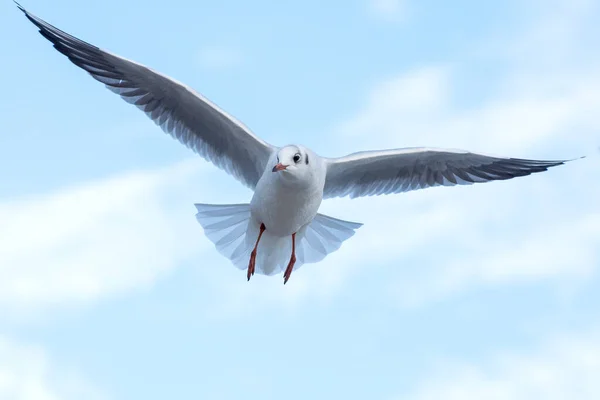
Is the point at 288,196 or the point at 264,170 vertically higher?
the point at 264,170

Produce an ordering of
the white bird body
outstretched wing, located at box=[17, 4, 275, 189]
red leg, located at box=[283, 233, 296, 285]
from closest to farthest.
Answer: the white bird body
outstretched wing, located at box=[17, 4, 275, 189]
red leg, located at box=[283, 233, 296, 285]

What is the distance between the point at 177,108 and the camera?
11.0 metres

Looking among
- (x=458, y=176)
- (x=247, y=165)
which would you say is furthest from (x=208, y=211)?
(x=458, y=176)

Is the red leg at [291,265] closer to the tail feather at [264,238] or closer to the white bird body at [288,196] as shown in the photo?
the tail feather at [264,238]

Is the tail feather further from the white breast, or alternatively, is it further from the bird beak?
the bird beak

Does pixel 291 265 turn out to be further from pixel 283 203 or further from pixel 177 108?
pixel 177 108

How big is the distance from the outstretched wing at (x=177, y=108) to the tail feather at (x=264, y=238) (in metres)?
0.40

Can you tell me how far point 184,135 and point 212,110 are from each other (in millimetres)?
518

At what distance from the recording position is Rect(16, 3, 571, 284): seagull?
10.5 meters

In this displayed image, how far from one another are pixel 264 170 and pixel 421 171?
154 cm

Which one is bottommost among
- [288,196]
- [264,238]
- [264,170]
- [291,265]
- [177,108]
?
[291,265]

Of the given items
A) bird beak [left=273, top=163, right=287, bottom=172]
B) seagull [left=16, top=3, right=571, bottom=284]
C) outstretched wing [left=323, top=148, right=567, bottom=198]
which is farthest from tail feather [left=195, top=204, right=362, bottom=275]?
bird beak [left=273, top=163, right=287, bottom=172]

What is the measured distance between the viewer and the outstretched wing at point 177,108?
1067cm

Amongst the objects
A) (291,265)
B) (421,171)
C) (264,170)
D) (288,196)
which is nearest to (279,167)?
(288,196)
